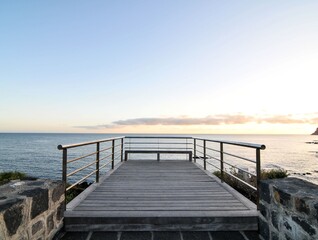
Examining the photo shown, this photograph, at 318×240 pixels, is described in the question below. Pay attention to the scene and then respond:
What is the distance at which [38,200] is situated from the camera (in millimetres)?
2463

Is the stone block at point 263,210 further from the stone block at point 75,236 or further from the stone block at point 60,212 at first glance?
the stone block at point 60,212

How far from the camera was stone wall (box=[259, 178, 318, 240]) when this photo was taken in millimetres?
2082

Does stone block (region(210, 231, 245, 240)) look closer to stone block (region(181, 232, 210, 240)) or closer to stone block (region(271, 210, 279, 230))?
stone block (region(181, 232, 210, 240))

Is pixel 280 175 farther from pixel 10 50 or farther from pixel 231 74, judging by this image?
pixel 10 50

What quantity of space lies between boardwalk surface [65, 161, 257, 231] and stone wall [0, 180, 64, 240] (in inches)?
14.6

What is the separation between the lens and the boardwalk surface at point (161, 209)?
3207 mm

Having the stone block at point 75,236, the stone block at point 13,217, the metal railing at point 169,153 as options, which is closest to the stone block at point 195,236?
the metal railing at point 169,153

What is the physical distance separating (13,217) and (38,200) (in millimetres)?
489

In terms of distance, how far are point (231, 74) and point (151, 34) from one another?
565 cm

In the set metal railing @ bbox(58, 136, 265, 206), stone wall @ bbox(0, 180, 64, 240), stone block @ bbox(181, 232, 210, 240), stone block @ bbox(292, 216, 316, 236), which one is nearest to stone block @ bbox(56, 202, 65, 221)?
stone wall @ bbox(0, 180, 64, 240)

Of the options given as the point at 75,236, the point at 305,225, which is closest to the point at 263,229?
the point at 305,225

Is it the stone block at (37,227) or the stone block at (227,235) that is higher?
the stone block at (37,227)

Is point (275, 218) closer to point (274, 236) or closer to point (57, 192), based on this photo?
point (274, 236)

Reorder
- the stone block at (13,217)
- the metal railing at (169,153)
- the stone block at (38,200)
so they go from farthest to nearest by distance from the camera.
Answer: the metal railing at (169,153) < the stone block at (38,200) < the stone block at (13,217)
